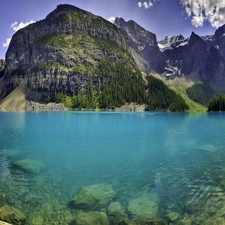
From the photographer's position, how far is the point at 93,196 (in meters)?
17.3

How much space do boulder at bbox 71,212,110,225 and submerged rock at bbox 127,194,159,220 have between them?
6.48 ft

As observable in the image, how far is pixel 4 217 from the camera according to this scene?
44.1 feet

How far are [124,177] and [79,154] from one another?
11861 millimetres

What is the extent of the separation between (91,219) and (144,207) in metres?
4.00

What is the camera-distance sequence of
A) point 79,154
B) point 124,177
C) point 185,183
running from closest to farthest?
point 185,183 → point 124,177 → point 79,154

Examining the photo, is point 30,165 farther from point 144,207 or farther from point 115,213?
point 144,207

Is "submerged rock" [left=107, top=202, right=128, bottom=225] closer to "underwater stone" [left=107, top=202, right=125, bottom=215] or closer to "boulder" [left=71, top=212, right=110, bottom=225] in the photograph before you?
"underwater stone" [left=107, top=202, right=125, bottom=215]

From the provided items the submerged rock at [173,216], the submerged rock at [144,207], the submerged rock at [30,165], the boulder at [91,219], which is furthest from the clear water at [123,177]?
the boulder at [91,219]

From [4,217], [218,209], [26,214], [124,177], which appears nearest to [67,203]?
[26,214]

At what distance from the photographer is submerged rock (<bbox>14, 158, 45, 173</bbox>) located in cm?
2504

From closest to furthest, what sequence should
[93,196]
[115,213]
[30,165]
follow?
[115,213]
[93,196]
[30,165]

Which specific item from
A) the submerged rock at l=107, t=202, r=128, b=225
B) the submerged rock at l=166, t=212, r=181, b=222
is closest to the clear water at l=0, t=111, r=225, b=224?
the submerged rock at l=166, t=212, r=181, b=222

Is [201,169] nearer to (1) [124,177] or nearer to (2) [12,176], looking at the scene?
(1) [124,177]

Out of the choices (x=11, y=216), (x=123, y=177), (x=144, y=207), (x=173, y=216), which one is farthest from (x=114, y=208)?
(x=123, y=177)
